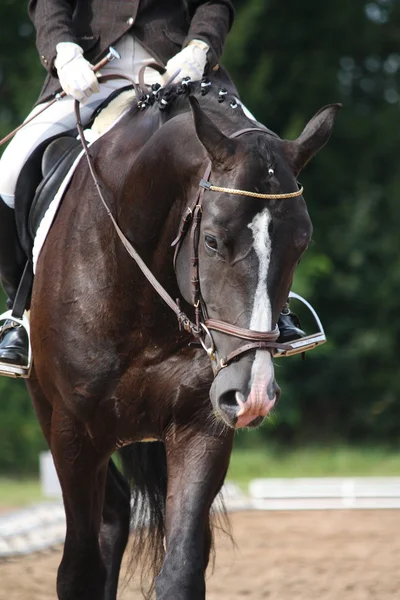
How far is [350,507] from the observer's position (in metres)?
9.77

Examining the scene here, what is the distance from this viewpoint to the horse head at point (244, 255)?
11.4ft

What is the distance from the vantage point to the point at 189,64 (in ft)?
14.8

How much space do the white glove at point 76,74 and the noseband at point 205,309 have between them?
3.10 ft

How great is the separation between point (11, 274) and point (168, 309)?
1141mm

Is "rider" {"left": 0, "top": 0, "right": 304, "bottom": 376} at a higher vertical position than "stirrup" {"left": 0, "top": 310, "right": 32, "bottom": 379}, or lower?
higher

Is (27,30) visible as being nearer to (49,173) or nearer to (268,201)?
(49,173)

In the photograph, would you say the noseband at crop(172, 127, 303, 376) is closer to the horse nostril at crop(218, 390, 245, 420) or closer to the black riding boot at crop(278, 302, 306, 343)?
the horse nostril at crop(218, 390, 245, 420)

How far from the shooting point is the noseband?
11.4ft

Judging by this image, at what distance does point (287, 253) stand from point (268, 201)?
180 millimetres

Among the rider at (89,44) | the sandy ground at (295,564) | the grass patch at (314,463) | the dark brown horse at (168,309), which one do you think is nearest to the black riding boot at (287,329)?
the dark brown horse at (168,309)

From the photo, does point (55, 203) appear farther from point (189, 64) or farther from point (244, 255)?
point (244, 255)

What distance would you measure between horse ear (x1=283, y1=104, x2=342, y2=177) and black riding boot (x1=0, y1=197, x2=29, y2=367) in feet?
5.63

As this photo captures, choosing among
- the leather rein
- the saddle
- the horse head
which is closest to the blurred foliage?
the saddle

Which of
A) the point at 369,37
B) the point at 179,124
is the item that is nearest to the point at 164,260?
the point at 179,124
